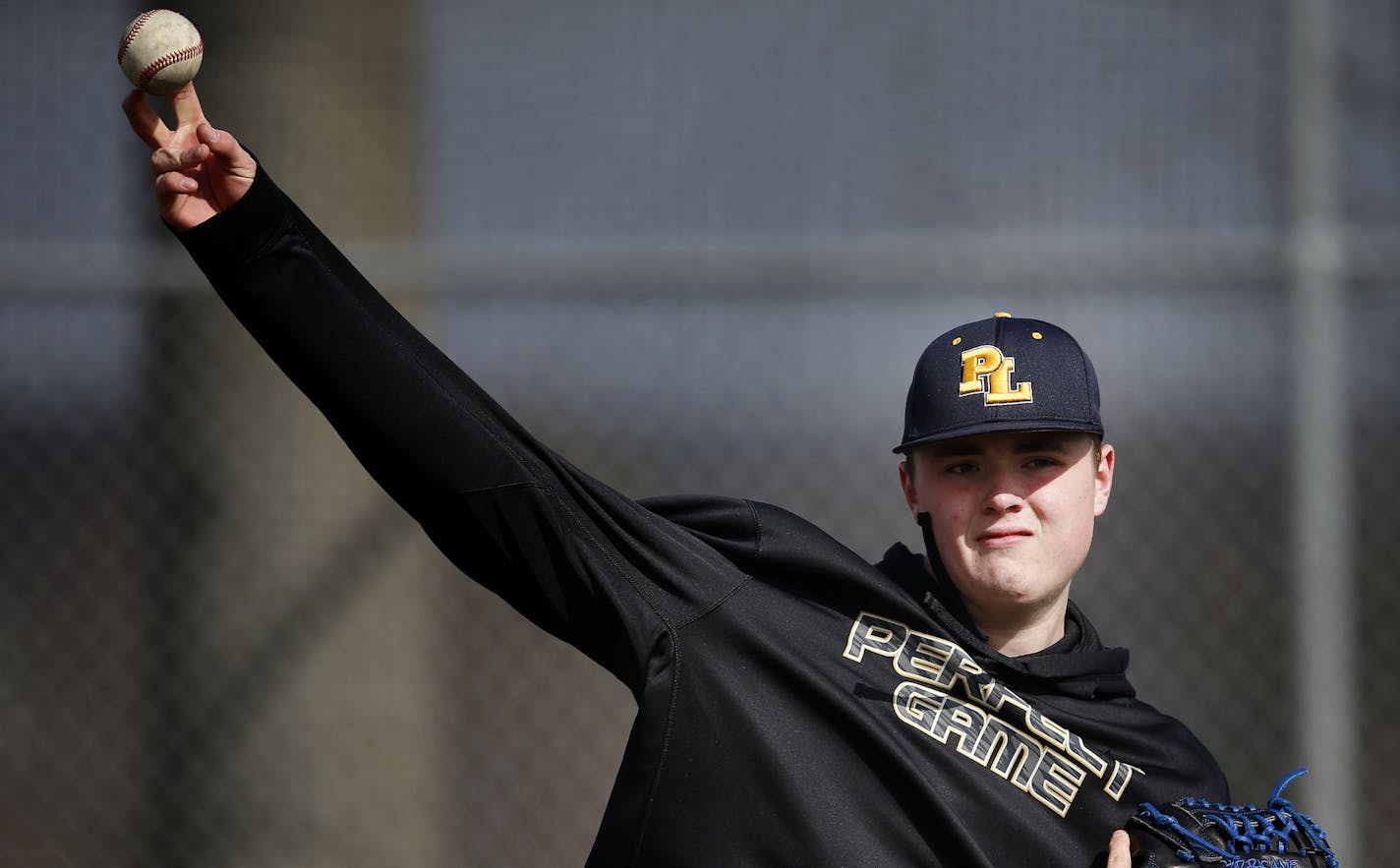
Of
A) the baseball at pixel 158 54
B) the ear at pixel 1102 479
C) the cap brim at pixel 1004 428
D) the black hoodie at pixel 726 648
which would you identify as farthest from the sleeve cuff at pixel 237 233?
the ear at pixel 1102 479

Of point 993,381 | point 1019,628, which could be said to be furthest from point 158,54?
point 1019,628

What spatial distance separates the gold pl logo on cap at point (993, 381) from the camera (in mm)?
1958

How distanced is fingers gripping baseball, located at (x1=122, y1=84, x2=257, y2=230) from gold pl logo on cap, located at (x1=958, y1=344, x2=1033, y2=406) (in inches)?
37.4

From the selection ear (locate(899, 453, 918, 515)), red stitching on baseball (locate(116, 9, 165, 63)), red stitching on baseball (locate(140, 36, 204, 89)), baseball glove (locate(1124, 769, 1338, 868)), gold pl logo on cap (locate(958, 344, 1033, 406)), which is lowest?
baseball glove (locate(1124, 769, 1338, 868))

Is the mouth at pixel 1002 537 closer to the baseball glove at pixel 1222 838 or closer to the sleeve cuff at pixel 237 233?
the baseball glove at pixel 1222 838

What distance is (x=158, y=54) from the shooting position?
5.54 feet

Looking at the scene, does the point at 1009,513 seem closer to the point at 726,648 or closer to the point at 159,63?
the point at 726,648

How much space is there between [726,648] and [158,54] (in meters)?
0.96

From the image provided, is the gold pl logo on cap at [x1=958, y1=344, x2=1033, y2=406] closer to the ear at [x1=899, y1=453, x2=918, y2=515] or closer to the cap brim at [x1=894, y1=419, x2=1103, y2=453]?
the cap brim at [x1=894, y1=419, x2=1103, y2=453]

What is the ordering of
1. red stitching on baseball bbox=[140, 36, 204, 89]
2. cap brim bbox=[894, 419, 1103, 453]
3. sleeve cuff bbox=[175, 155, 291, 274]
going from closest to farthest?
1. sleeve cuff bbox=[175, 155, 291, 274]
2. red stitching on baseball bbox=[140, 36, 204, 89]
3. cap brim bbox=[894, 419, 1103, 453]

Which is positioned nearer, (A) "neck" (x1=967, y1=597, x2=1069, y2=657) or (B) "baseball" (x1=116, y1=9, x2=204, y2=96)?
(B) "baseball" (x1=116, y1=9, x2=204, y2=96)

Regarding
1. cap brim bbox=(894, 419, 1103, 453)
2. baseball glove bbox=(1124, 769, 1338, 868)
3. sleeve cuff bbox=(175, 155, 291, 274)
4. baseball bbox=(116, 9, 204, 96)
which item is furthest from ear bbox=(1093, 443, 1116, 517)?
baseball bbox=(116, 9, 204, 96)

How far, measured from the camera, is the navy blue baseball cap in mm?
1949

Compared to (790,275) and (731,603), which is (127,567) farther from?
(731,603)
